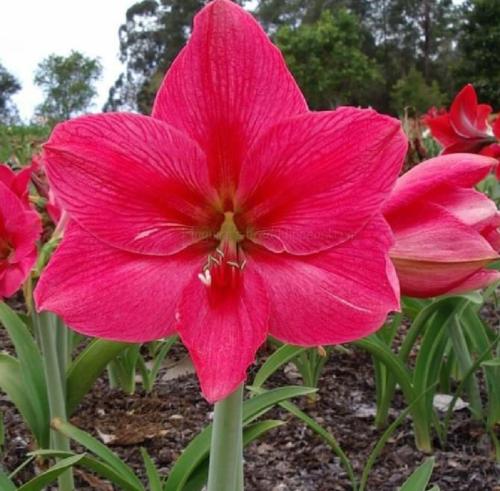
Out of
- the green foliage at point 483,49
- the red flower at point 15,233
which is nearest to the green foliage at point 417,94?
the green foliage at point 483,49

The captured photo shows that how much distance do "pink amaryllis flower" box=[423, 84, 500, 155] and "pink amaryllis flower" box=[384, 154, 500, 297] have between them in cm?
128

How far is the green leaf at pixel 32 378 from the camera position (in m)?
1.46

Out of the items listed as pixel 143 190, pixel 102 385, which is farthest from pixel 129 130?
pixel 102 385

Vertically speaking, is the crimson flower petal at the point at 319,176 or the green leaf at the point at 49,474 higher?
the crimson flower petal at the point at 319,176

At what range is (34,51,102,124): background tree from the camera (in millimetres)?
35469

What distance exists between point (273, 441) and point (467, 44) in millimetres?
29641

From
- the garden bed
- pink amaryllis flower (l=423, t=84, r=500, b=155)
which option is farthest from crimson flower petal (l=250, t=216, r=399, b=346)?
pink amaryllis flower (l=423, t=84, r=500, b=155)

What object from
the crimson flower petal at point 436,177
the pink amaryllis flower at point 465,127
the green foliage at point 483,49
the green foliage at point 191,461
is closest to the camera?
the crimson flower petal at point 436,177

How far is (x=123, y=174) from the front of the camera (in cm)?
64

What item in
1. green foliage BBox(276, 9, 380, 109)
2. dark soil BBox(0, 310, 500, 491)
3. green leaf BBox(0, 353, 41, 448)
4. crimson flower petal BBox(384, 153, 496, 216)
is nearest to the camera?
crimson flower petal BBox(384, 153, 496, 216)

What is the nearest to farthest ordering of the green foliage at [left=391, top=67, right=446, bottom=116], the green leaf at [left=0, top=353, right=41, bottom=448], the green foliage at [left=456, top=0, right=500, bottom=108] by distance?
the green leaf at [left=0, top=353, right=41, bottom=448]
the green foliage at [left=456, top=0, right=500, bottom=108]
the green foliage at [left=391, top=67, right=446, bottom=116]

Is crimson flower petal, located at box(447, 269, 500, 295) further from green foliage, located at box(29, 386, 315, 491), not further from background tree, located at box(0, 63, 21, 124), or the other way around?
background tree, located at box(0, 63, 21, 124)

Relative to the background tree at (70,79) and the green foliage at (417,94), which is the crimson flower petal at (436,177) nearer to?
the green foliage at (417,94)

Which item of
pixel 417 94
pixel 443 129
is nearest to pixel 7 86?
pixel 417 94
